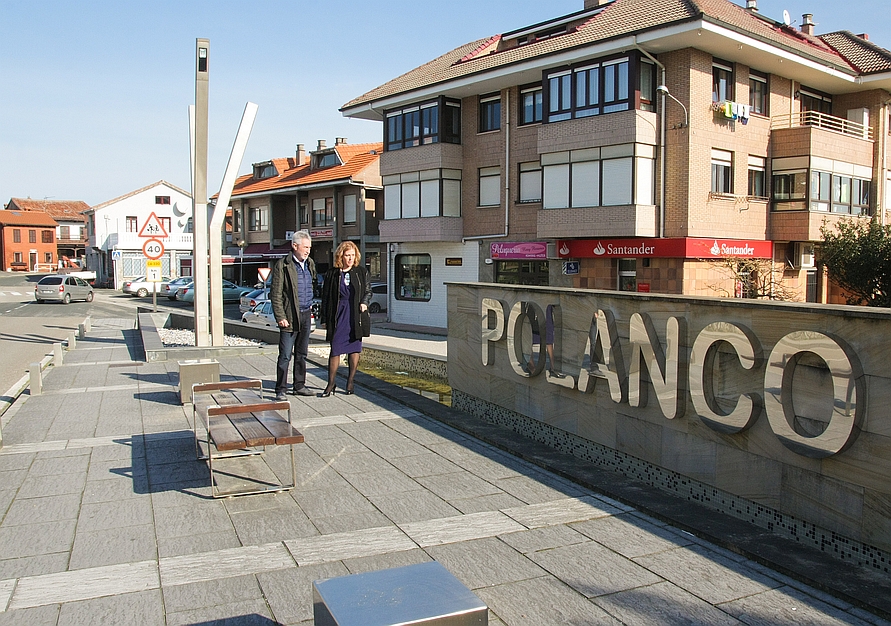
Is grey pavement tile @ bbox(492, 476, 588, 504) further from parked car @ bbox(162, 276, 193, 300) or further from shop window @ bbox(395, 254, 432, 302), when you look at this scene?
parked car @ bbox(162, 276, 193, 300)

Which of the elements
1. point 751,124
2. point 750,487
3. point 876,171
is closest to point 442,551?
point 750,487

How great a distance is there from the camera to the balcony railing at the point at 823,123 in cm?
2708

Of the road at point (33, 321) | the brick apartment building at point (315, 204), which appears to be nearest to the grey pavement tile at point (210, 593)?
the road at point (33, 321)

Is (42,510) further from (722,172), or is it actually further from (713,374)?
(722,172)

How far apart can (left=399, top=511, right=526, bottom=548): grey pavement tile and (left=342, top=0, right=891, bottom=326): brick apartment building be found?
20006 millimetres

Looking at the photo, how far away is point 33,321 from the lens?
29406mm

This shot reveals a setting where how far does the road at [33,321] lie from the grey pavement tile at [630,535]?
9.89m

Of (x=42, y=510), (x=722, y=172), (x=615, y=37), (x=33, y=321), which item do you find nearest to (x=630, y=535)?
(x=42, y=510)

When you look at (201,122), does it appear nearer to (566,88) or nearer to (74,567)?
(74,567)

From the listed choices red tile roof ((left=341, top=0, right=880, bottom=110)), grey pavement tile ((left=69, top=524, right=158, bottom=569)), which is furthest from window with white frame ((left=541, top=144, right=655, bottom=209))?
grey pavement tile ((left=69, top=524, right=158, bottom=569))

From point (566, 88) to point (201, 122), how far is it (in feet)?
49.2

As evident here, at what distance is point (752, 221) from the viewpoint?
26.1 m

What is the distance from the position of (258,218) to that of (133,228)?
20067 mm

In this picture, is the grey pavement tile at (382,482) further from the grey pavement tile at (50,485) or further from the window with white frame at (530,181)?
the window with white frame at (530,181)
